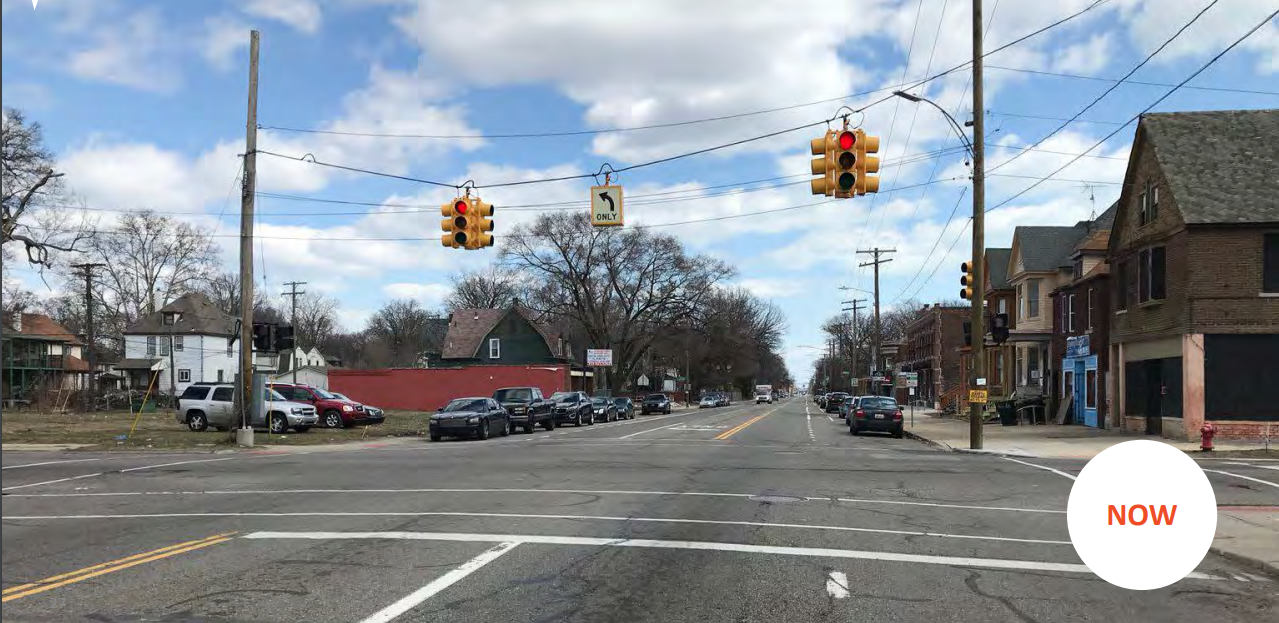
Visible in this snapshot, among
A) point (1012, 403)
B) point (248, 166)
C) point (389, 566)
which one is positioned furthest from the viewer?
point (1012, 403)

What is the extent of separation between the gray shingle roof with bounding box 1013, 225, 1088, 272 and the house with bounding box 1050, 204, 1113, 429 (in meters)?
1.61

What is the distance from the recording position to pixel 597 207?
19.7 meters

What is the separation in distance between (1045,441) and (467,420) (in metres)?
18.4

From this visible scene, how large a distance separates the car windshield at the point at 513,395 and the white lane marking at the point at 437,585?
2715 centimetres

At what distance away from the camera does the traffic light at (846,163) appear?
52.2ft

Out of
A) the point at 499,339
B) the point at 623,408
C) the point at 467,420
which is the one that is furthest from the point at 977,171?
the point at 499,339

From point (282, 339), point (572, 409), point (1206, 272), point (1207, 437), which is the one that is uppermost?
point (1206, 272)

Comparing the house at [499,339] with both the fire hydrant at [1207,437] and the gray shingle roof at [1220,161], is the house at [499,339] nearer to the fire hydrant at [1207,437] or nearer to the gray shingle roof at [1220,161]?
the gray shingle roof at [1220,161]

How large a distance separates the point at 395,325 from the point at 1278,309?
115181mm

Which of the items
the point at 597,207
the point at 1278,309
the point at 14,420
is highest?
the point at 597,207

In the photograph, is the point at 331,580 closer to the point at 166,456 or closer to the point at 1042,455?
the point at 166,456

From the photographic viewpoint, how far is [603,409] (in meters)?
49.2

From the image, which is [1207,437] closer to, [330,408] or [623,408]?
[330,408]

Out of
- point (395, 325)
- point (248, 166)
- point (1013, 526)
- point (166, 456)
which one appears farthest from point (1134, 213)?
point (395, 325)
